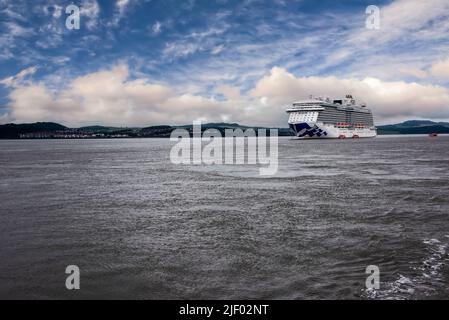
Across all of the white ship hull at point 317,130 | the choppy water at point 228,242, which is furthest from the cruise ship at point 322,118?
the choppy water at point 228,242

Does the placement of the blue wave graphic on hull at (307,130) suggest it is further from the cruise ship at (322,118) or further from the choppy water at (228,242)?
the choppy water at (228,242)

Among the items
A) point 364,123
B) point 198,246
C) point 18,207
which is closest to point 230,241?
point 198,246

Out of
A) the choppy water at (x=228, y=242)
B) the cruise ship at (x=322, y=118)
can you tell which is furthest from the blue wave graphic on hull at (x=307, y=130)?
the choppy water at (x=228, y=242)

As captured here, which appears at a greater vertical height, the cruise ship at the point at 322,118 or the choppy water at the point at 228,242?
the cruise ship at the point at 322,118

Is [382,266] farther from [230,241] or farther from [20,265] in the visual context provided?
[20,265]

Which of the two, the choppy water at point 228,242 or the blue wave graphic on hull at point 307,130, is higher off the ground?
the blue wave graphic on hull at point 307,130

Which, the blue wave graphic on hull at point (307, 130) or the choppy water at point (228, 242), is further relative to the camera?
the blue wave graphic on hull at point (307, 130)

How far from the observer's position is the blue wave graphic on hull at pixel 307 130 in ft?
458

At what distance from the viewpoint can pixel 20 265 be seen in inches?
439

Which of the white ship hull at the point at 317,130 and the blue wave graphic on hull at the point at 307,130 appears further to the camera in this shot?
the blue wave graphic on hull at the point at 307,130

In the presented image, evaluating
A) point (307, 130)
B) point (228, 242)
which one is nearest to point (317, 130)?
point (307, 130)

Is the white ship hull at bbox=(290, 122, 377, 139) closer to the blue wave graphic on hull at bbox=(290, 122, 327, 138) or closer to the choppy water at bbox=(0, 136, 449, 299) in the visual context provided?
the blue wave graphic on hull at bbox=(290, 122, 327, 138)

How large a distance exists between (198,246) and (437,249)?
7562 millimetres

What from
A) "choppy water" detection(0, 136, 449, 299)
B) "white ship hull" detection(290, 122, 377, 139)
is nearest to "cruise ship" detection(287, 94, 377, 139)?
"white ship hull" detection(290, 122, 377, 139)
